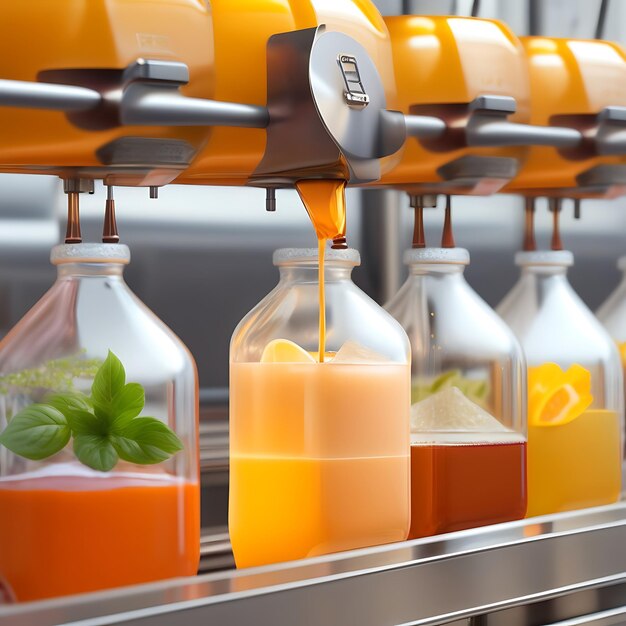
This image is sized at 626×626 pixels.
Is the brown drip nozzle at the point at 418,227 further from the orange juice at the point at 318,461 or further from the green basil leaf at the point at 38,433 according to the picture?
the green basil leaf at the point at 38,433

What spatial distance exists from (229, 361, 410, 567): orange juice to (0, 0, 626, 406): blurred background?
0.76 ft

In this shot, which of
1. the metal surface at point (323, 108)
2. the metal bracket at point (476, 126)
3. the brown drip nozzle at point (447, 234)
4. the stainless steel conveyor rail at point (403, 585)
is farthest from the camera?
the brown drip nozzle at point (447, 234)

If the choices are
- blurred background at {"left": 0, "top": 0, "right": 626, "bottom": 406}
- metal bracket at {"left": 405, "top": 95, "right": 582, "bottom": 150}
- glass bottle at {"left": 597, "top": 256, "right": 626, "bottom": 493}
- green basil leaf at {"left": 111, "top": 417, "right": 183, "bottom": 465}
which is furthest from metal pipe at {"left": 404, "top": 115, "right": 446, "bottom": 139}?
glass bottle at {"left": 597, "top": 256, "right": 626, "bottom": 493}

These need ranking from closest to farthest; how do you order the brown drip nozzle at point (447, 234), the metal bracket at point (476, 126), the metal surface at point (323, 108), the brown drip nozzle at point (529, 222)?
1. the metal surface at point (323, 108)
2. the metal bracket at point (476, 126)
3. the brown drip nozzle at point (447, 234)
4. the brown drip nozzle at point (529, 222)

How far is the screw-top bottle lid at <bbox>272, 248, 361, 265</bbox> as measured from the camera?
0.63m

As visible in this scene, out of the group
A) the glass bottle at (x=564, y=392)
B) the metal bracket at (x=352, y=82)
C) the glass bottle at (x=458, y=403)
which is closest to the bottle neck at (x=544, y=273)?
the glass bottle at (x=564, y=392)

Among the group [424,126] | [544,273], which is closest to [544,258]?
[544,273]

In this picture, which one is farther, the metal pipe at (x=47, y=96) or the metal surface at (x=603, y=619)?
the metal surface at (x=603, y=619)

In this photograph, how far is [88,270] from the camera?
55 cm

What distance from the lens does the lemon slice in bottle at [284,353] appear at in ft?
1.94

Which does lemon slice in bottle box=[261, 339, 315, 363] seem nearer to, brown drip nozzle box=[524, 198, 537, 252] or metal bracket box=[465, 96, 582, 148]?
metal bracket box=[465, 96, 582, 148]

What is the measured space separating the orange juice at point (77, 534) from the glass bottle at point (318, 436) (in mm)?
81

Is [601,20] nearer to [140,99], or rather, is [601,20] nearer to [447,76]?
[447,76]

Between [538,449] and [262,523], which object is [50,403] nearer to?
[262,523]
